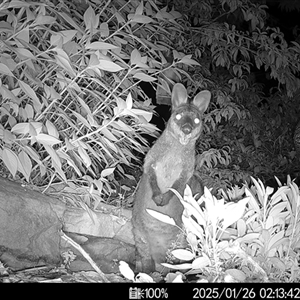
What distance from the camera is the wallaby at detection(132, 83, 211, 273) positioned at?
3.41 m

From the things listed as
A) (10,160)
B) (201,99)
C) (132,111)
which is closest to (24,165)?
(10,160)

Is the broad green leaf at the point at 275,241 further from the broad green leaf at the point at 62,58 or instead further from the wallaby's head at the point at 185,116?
the broad green leaf at the point at 62,58

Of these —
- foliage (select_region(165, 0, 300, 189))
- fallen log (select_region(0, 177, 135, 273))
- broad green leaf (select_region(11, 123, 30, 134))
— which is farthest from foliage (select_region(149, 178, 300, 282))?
foliage (select_region(165, 0, 300, 189))

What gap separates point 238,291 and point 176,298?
258 millimetres

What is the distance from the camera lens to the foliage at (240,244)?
1945 mm

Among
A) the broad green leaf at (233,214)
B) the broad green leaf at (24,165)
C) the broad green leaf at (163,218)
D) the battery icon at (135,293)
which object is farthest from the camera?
the broad green leaf at (24,165)

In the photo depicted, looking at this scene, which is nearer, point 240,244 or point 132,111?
point 240,244

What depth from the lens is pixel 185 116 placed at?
→ 11.2ft

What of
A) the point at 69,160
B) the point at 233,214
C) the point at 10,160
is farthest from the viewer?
the point at 69,160

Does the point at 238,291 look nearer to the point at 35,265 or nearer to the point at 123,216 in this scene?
the point at 35,265

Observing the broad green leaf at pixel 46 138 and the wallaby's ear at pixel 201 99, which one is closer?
the broad green leaf at pixel 46 138

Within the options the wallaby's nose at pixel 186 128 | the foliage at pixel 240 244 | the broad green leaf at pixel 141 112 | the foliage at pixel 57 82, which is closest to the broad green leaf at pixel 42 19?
the foliage at pixel 57 82

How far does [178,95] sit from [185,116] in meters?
0.25

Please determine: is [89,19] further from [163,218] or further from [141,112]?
[163,218]
